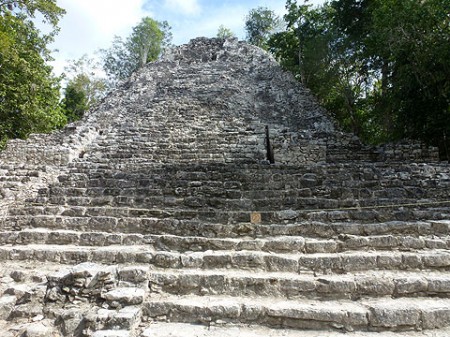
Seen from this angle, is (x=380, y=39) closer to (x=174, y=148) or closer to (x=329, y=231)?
(x=174, y=148)

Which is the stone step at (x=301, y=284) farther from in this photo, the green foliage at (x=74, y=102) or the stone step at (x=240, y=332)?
the green foliage at (x=74, y=102)

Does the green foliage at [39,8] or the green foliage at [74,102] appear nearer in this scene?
the green foliage at [39,8]

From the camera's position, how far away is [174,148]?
24.6 ft

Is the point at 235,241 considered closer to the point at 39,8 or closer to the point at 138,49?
the point at 39,8

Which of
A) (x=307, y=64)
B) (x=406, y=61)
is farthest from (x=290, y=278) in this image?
(x=307, y=64)

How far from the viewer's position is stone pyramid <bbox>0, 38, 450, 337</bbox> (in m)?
2.44

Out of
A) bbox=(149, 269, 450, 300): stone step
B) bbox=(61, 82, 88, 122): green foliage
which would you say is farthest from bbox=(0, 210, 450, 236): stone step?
bbox=(61, 82, 88, 122): green foliage

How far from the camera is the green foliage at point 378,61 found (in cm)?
718

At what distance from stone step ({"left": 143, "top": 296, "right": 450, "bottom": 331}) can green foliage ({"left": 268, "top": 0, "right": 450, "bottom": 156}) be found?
6.50 meters

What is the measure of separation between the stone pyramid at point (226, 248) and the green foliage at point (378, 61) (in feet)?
6.88

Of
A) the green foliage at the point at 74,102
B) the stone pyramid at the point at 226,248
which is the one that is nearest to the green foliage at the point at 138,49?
Result: the green foliage at the point at 74,102

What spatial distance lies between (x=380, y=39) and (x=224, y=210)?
25.3 feet

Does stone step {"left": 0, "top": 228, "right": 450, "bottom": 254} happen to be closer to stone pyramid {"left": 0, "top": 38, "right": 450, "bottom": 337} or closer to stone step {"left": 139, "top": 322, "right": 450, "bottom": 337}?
stone pyramid {"left": 0, "top": 38, "right": 450, "bottom": 337}

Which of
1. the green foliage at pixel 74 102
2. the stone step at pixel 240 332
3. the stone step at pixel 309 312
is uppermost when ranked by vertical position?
the green foliage at pixel 74 102
